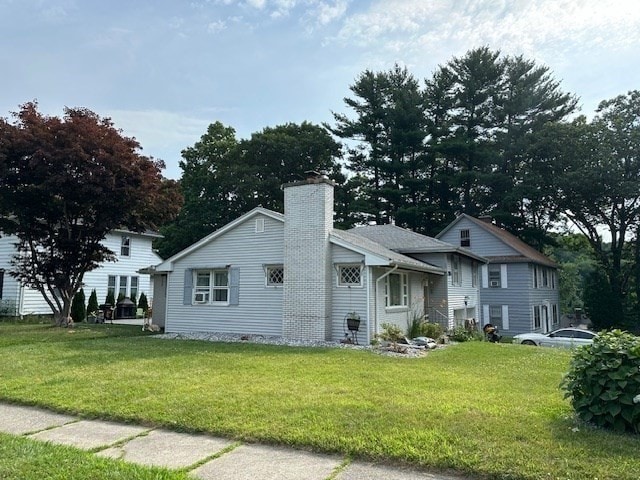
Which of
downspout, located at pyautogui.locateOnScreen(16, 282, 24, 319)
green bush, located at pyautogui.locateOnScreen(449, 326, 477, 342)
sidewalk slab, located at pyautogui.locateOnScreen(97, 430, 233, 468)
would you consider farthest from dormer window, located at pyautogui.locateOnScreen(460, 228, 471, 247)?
sidewalk slab, located at pyautogui.locateOnScreen(97, 430, 233, 468)

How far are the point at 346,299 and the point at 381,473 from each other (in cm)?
1026

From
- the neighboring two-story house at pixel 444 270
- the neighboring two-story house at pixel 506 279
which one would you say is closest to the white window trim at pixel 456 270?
the neighboring two-story house at pixel 444 270

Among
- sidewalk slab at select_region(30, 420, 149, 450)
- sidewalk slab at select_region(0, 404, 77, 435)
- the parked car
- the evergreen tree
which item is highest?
the evergreen tree

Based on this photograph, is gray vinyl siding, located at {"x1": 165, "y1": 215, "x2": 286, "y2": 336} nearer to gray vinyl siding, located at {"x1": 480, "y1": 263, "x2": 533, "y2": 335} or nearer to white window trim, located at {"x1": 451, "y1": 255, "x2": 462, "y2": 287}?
white window trim, located at {"x1": 451, "y1": 255, "x2": 462, "y2": 287}

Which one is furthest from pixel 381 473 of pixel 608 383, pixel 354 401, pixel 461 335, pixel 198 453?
pixel 461 335

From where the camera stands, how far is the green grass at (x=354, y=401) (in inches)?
162

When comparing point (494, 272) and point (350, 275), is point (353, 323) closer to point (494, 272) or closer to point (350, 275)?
point (350, 275)

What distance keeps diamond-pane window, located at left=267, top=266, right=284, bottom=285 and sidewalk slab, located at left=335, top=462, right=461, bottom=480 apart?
36.9 feet

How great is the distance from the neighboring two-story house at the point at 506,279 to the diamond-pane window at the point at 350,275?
17.0 m

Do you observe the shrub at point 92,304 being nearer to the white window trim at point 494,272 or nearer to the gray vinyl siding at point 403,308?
→ the gray vinyl siding at point 403,308

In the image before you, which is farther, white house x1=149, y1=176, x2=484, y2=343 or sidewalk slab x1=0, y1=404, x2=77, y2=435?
white house x1=149, y1=176, x2=484, y2=343

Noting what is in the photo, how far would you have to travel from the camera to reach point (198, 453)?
4328 millimetres

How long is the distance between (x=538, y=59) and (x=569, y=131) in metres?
8.88

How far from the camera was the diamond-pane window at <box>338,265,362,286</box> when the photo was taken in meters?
14.1
